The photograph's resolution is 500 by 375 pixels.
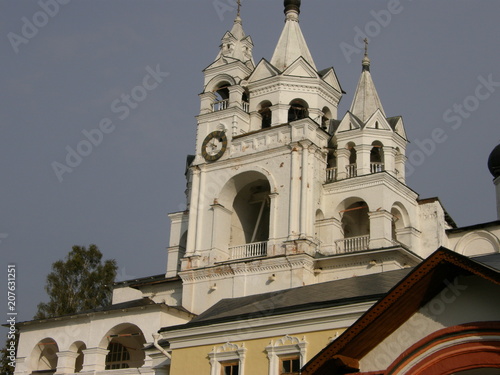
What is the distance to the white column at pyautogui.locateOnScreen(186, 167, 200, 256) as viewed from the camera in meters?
36.3

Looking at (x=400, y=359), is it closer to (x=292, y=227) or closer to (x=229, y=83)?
(x=292, y=227)

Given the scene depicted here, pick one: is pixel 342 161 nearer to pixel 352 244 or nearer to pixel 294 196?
pixel 294 196

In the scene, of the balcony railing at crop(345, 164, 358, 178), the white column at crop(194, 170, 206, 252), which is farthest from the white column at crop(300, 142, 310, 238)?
the white column at crop(194, 170, 206, 252)

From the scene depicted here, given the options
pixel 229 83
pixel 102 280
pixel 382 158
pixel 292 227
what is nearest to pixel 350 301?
pixel 292 227


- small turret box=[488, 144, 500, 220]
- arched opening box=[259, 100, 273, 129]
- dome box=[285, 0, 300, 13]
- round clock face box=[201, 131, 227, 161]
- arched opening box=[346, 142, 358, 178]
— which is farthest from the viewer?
dome box=[285, 0, 300, 13]

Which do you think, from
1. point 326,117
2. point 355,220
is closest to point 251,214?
point 355,220

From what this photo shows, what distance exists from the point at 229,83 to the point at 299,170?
7.17 metres

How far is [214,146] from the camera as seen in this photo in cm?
3778

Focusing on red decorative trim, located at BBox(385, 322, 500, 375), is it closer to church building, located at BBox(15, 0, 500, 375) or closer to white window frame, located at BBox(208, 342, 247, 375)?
white window frame, located at BBox(208, 342, 247, 375)

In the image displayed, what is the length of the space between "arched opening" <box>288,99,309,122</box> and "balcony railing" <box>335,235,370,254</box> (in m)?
6.83

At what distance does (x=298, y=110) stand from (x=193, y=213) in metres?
7.44

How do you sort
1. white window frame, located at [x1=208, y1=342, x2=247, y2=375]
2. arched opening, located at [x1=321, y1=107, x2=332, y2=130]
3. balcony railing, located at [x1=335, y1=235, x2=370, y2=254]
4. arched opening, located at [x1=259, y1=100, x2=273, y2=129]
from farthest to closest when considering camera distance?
1. arched opening, located at [x1=321, y1=107, x2=332, y2=130]
2. arched opening, located at [x1=259, y1=100, x2=273, y2=129]
3. balcony railing, located at [x1=335, y1=235, x2=370, y2=254]
4. white window frame, located at [x1=208, y1=342, x2=247, y2=375]

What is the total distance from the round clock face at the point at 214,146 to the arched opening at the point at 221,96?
152 cm

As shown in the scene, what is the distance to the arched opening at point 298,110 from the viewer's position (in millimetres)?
37931
